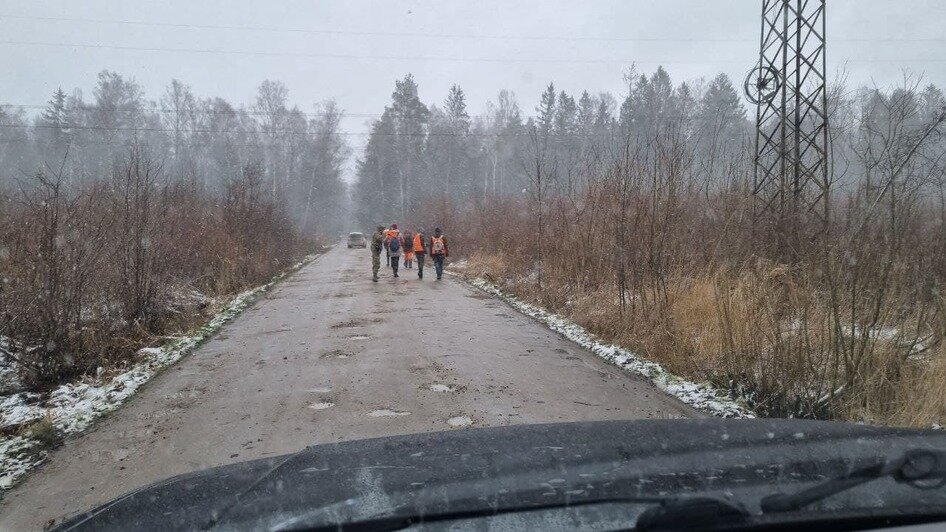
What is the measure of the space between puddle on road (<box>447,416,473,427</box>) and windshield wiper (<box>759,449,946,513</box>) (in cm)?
331

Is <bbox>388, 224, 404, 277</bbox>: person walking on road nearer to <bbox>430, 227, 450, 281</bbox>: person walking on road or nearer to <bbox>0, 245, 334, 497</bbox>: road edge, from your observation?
<bbox>430, 227, 450, 281</bbox>: person walking on road

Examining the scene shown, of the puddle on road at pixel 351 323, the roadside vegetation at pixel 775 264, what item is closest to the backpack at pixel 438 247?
the roadside vegetation at pixel 775 264

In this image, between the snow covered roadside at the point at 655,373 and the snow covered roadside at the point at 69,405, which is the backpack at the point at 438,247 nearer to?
the snow covered roadside at the point at 655,373

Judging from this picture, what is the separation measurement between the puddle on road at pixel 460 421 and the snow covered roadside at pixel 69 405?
3.23m

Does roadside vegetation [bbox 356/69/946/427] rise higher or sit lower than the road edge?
higher

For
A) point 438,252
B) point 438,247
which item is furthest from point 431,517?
point 438,247

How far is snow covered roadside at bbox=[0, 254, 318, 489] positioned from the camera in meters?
4.50

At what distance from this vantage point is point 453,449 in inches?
103

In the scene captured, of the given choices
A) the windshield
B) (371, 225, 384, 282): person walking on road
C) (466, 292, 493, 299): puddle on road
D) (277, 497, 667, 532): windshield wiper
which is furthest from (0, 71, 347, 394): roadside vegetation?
(466, 292, 493, 299): puddle on road

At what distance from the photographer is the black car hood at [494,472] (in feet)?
6.13

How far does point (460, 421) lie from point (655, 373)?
2977mm

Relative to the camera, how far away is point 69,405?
19.0 feet

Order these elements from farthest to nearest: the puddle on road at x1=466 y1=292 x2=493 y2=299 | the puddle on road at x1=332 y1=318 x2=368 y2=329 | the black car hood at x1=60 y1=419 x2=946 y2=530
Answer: the puddle on road at x1=466 y1=292 x2=493 y2=299 < the puddle on road at x1=332 y1=318 x2=368 y2=329 < the black car hood at x1=60 y1=419 x2=946 y2=530

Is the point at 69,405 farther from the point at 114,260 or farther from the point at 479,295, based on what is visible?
the point at 479,295
